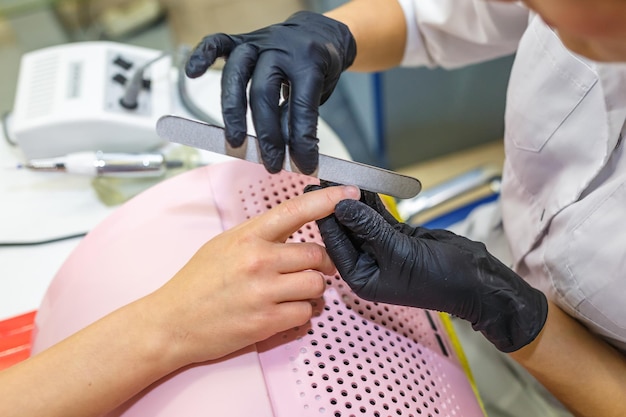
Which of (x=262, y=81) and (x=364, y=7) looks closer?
(x=262, y=81)

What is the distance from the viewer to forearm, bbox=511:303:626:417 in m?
0.64

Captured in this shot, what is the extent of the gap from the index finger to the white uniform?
0.27 m

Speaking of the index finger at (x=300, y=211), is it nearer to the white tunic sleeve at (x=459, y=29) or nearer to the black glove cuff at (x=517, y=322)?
the black glove cuff at (x=517, y=322)

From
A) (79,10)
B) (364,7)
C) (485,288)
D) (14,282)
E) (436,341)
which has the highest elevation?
(364,7)

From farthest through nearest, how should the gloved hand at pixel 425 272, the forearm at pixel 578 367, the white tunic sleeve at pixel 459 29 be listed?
the white tunic sleeve at pixel 459 29 < the forearm at pixel 578 367 < the gloved hand at pixel 425 272

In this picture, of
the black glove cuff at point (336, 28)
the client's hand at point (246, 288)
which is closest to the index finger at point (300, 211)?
the client's hand at point (246, 288)

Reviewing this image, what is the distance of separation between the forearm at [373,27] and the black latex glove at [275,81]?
14 cm

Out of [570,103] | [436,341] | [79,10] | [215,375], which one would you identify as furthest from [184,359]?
[79,10]

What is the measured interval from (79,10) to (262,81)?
6.54ft

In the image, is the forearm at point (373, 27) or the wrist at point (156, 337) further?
the forearm at point (373, 27)

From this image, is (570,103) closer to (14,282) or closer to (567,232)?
(567,232)

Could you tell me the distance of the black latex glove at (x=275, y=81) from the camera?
0.58m

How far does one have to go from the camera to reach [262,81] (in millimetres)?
601

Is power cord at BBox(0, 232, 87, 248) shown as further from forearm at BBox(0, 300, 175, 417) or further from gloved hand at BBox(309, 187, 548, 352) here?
gloved hand at BBox(309, 187, 548, 352)
